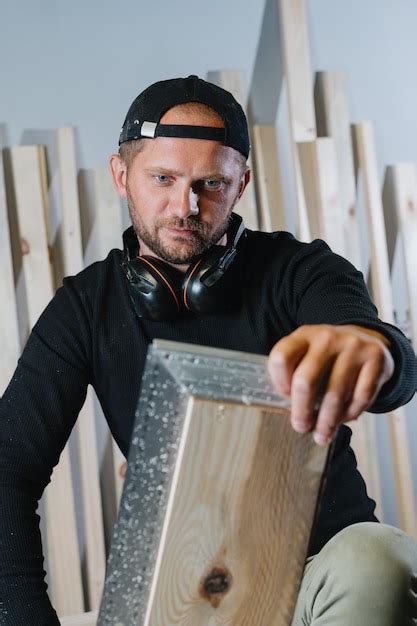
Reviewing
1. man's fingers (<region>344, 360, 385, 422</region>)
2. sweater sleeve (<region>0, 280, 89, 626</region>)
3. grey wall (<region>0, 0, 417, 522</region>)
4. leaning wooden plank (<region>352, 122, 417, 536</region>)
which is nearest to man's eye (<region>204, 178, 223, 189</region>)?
sweater sleeve (<region>0, 280, 89, 626</region>)

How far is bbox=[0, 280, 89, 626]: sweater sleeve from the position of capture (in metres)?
1.55

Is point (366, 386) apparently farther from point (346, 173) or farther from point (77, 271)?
point (346, 173)

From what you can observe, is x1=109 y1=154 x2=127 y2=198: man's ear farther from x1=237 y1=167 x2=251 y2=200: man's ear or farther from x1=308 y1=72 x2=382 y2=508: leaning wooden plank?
x1=308 y1=72 x2=382 y2=508: leaning wooden plank

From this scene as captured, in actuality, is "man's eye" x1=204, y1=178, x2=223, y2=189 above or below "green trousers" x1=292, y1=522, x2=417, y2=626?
above

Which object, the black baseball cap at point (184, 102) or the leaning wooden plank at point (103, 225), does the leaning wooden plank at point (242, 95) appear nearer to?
the leaning wooden plank at point (103, 225)

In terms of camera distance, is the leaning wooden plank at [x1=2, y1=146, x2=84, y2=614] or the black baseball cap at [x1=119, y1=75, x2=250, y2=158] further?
the leaning wooden plank at [x1=2, y1=146, x2=84, y2=614]

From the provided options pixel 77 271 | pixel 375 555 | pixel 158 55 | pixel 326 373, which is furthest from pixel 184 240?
pixel 158 55

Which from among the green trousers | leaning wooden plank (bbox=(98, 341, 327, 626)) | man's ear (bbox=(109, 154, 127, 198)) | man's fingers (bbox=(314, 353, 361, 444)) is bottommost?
the green trousers

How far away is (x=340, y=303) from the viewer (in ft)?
4.75

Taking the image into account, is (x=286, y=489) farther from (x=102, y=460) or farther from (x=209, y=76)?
(x=209, y=76)

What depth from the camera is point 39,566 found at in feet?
5.22

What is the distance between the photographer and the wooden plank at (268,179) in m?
3.04

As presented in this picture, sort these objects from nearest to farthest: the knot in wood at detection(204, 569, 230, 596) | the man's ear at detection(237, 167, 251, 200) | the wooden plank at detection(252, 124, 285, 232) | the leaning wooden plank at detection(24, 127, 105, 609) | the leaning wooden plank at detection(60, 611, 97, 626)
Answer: the knot in wood at detection(204, 569, 230, 596) < the man's ear at detection(237, 167, 251, 200) < the leaning wooden plank at detection(60, 611, 97, 626) < the leaning wooden plank at detection(24, 127, 105, 609) < the wooden plank at detection(252, 124, 285, 232)

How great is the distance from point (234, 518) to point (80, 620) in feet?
6.18
